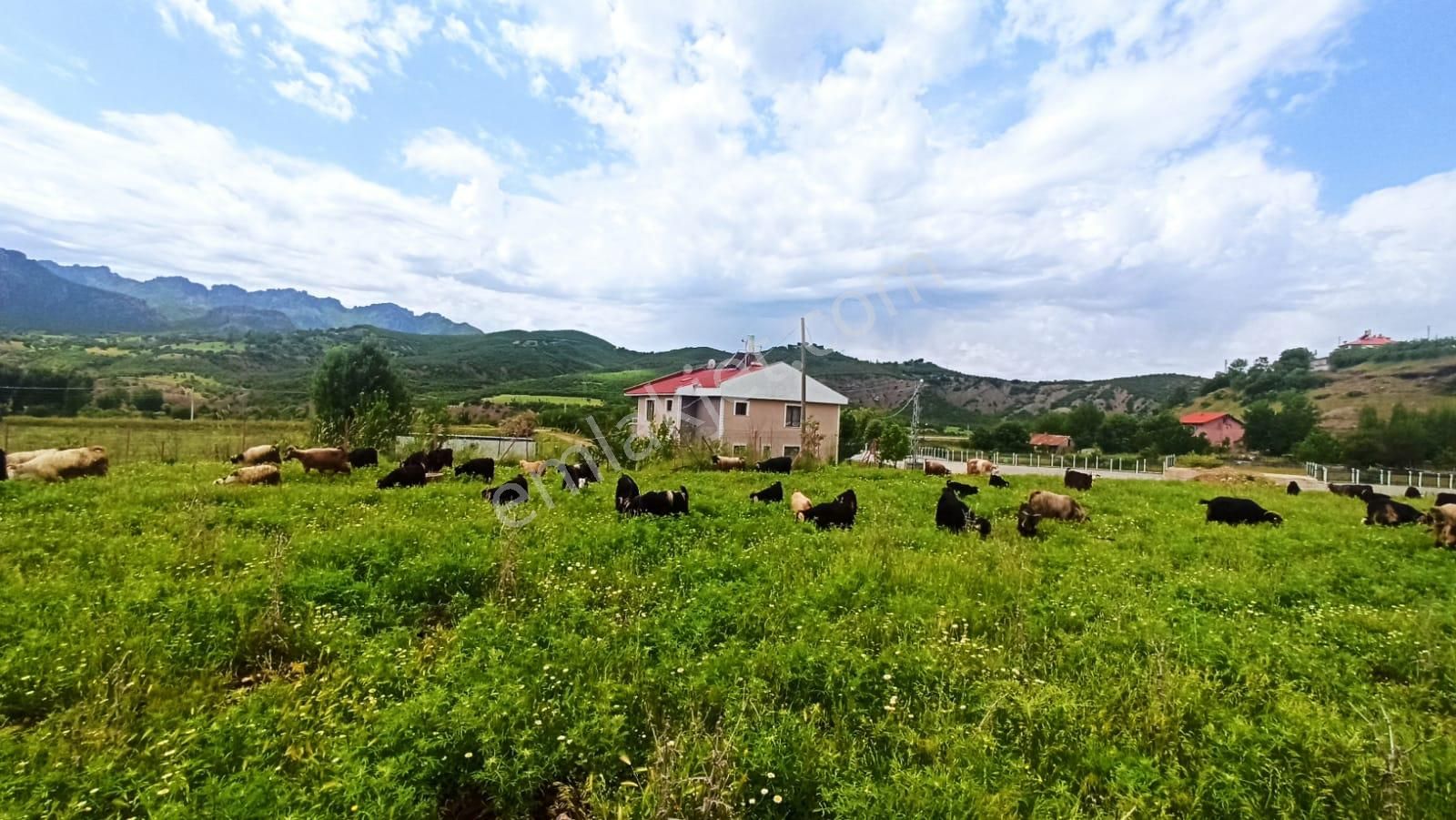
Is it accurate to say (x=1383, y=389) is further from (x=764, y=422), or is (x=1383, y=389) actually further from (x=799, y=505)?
(x=799, y=505)

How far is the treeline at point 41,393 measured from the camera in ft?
119

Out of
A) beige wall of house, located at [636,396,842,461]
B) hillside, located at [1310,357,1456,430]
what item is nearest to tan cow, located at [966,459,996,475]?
beige wall of house, located at [636,396,842,461]

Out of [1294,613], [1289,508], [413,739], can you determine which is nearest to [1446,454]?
[1289,508]

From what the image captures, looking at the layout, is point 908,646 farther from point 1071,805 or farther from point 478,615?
point 478,615

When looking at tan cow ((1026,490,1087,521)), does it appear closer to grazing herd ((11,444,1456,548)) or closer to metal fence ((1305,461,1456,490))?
grazing herd ((11,444,1456,548))

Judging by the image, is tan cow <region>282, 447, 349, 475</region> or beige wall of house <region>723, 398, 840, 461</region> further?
beige wall of house <region>723, 398, 840, 461</region>

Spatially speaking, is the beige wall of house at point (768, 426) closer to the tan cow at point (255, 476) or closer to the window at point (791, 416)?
the window at point (791, 416)

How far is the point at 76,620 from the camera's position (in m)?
4.63

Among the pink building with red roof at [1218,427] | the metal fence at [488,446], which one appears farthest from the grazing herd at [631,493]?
the pink building with red roof at [1218,427]

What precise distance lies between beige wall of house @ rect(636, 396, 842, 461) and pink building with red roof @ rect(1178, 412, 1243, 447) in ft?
183

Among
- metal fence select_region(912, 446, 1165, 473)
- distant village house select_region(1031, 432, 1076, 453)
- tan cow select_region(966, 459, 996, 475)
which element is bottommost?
metal fence select_region(912, 446, 1165, 473)

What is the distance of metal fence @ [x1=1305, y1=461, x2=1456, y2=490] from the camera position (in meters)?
32.3

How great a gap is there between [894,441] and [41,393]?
193 ft

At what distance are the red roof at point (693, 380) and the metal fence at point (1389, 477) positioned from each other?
32.6m
